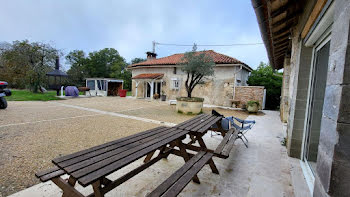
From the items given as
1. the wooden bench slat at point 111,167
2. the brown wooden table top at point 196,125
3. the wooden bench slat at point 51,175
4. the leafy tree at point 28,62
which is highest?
the leafy tree at point 28,62

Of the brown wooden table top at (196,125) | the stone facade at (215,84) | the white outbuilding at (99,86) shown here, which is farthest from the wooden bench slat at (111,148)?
the white outbuilding at (99,86)

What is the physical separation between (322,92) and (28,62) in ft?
74.9

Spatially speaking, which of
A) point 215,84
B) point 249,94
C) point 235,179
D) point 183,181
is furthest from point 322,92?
point 215,84

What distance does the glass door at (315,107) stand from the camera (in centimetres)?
278

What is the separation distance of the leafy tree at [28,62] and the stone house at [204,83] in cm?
922

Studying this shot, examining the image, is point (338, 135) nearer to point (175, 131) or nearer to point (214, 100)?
point (175, 131)

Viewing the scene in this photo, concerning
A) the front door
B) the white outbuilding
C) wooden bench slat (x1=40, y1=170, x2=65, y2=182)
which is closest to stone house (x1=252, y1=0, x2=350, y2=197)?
wooden bench slat (x1=40, y1=170, x2=65, y2=182)

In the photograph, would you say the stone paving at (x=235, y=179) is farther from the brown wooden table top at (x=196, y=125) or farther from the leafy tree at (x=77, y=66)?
the leafy tree at (x=77, y=66)

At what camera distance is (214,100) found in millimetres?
13422

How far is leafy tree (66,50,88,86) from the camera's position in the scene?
2644cm

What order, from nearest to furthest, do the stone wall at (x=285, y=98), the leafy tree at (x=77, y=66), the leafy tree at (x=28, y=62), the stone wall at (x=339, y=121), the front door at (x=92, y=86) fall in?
the stone wall at (x=339, y=121), the stone wall at (x=285, y=98), the leafy tree at (x=28, y=62), the front door at (x=92, y=86), the leafy tree at (x=77, y=66)

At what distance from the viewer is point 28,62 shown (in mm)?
16203

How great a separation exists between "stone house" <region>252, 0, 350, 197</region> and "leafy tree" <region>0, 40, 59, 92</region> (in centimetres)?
2010

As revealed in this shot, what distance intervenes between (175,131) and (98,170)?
4.83 feet
